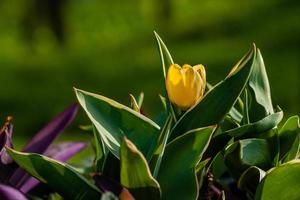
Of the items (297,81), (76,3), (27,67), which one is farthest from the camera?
(76,3)

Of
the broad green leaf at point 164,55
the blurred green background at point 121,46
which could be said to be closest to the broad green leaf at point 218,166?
the broad green leaf at point 164,55

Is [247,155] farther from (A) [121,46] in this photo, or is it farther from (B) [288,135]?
(A) [121,46]

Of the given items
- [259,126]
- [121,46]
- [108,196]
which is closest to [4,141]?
[108,196]

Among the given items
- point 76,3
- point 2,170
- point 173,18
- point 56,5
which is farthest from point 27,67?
point 2,170

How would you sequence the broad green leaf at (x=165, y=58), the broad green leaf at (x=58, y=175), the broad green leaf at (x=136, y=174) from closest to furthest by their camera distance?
the broad green leaf at (x=136, y=174)
the broad green leaf at (x=58, y=175)
the broad green leaf at (x=165, y=58)

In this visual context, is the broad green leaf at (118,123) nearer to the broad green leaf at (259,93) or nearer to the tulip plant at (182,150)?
the tulip plant at (182,150)

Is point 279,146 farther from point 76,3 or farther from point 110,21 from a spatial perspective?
point 76,3

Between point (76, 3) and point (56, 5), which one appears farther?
point (76, 3)
